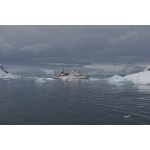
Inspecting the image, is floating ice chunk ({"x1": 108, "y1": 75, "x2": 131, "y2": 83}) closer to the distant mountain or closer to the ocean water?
the ocean water

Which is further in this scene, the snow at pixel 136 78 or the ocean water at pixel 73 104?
the snow at pixel 136 78

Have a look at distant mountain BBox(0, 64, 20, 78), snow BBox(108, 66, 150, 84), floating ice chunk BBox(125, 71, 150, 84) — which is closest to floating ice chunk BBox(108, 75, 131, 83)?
snow BBox(108, 66, 150, 84)

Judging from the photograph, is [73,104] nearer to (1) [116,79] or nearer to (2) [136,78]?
(1) [116,79]

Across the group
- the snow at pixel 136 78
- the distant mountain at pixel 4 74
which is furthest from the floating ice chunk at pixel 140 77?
the distant mountain at pixel 4 74

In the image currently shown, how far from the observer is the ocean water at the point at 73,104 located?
6.07 m

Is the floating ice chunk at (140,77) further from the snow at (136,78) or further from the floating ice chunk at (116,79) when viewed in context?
the floating ice chunk at (116,79)

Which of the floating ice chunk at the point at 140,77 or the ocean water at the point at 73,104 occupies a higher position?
the floating ice chunk at the point at 140,77

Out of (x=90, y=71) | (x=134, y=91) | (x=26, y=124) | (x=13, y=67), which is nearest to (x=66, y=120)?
(x=26, y=124)

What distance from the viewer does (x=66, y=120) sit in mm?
6039

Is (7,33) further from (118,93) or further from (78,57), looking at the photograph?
(118,93)

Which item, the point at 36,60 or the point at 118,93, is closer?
the point at 36,60

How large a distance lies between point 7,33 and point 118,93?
382cm

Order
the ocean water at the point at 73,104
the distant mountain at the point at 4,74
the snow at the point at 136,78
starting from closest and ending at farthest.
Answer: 1. the ocean water at the point at 73,104
2. the snow at the point at 136,78
3. the distant mountain at the point at 4,74

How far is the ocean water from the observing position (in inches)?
239
